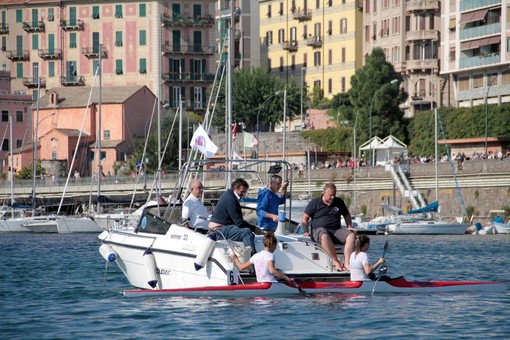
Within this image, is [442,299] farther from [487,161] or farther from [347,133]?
[347,133]

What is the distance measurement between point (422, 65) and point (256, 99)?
16.6 metres

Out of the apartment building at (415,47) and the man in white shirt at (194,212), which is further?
the apartment building at (415,47)

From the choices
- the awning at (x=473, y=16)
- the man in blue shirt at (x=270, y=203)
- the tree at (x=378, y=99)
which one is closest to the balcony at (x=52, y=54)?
the tree at (x=378, y=99)

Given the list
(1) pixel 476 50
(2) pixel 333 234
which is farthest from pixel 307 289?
(1) pixel 476 50

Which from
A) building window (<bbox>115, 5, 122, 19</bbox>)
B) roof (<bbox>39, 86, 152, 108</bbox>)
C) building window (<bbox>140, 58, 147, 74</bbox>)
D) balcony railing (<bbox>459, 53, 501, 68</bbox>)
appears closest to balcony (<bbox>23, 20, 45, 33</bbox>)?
roof (<bbox>39, 86, 152, 108</bbox>)

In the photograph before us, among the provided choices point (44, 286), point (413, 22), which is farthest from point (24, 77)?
point (44, 286)

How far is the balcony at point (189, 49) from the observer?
133 meters

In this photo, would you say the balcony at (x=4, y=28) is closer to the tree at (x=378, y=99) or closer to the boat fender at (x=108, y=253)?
the tree at (x=378, y=99)

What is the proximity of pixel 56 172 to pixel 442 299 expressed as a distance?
94108 mm

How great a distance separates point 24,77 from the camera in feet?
452

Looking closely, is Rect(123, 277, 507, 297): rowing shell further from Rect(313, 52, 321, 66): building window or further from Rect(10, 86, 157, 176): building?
Rect(313, 52, 321, 66): building window

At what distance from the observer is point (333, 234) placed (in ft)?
98.2

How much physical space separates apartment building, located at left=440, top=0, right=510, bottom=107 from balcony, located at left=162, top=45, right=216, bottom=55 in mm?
29632

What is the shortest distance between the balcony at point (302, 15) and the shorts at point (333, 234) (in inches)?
4206
